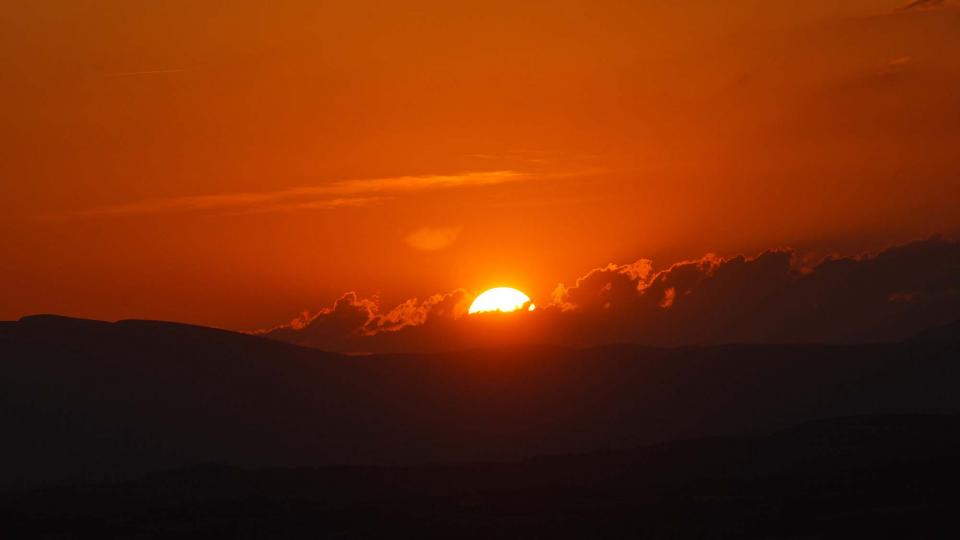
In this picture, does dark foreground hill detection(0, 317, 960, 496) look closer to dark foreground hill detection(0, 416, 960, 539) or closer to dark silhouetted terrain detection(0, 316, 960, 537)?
dark silhouetted terrain detection(0, 316, 960, 537)

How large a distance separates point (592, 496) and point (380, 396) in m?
81.3

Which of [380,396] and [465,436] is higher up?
[380,396]

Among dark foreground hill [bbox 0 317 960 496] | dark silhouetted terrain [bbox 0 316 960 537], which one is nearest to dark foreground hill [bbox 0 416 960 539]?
dark silhouetted terrain [bbox 0 316 960 537]

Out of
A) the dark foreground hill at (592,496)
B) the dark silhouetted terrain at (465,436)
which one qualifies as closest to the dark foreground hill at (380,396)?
the dark silhouetted terrain at (465,436)

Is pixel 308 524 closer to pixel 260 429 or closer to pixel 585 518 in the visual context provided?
pixel 585 518

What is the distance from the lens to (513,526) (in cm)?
7956

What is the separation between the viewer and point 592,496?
92688mm

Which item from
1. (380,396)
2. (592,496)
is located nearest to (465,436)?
(380,396)

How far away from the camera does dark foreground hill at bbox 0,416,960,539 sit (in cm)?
7781

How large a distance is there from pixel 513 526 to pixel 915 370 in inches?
4224

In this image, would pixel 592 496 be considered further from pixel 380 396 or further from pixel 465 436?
pixel 380 396

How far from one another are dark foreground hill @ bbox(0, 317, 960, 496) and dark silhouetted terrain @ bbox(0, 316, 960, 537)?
1.00ft

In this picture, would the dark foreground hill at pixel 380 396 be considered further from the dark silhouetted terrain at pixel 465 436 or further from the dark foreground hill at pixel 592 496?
the dark foreground hill at pixel 592 496

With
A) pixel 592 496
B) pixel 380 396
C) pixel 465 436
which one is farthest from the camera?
pixel 380 396
